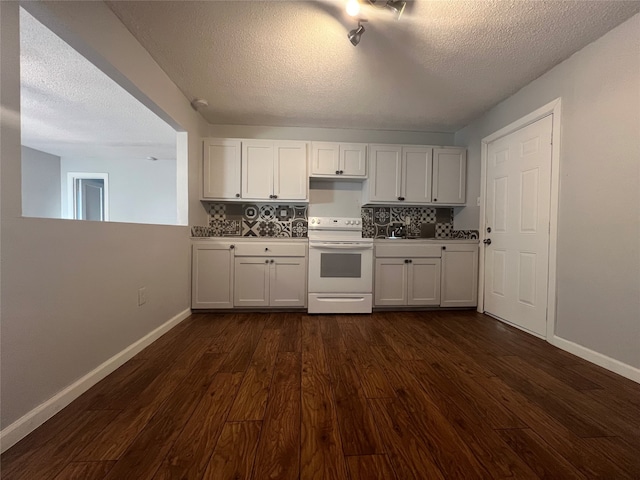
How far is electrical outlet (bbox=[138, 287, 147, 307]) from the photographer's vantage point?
1.89m

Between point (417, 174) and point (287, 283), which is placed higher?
point (417, 174)

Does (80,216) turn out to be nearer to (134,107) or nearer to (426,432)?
(134,107)

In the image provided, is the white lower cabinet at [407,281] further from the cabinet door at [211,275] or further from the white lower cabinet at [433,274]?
the cabinet door at [211,275]

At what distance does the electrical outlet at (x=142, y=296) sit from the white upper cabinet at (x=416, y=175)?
241 centimetres

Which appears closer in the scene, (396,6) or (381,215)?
(396,6)

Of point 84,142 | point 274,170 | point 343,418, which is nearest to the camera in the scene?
point 343,418

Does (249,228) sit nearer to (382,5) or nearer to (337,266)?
(337,266)

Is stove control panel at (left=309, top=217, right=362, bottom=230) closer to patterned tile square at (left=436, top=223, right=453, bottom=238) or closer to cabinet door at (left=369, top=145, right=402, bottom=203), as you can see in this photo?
cabinet door at (left=369, top=145, right=402, bottom=203)

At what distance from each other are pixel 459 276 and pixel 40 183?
660cm

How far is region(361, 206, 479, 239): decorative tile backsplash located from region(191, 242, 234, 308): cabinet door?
5.78 feet

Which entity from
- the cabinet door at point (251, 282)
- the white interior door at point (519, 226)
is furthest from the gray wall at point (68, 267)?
the white interior door at point (519, 226)

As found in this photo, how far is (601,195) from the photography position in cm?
172

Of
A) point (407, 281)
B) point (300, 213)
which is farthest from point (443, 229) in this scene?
point (300, 213)

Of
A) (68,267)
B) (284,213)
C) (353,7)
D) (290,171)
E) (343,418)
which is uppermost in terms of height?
(353,7)
